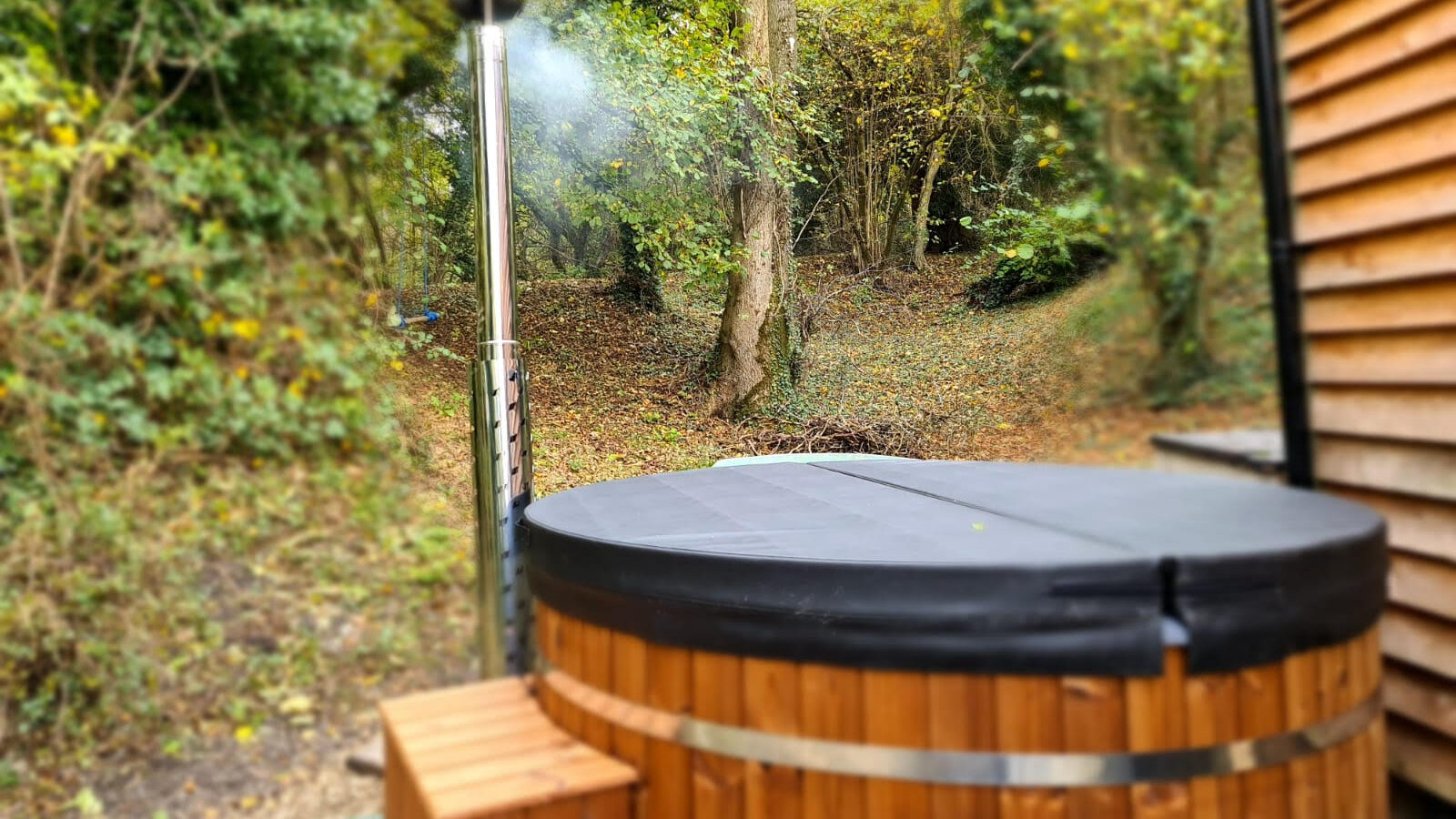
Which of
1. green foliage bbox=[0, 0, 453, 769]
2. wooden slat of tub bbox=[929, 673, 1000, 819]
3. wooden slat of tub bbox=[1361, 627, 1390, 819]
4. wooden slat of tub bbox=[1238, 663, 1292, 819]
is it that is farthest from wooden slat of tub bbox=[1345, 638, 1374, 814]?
green foliage bbox=[0, 0, 453, 769]

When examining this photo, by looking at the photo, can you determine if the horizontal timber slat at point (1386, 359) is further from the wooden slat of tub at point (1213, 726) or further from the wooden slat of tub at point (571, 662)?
the wooden slat of tub at point (571, 662)

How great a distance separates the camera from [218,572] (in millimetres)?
2898

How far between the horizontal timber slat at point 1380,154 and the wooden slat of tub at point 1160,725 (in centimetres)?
97

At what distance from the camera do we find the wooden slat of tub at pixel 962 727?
1.12m

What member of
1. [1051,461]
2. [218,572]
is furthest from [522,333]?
[1051,461]

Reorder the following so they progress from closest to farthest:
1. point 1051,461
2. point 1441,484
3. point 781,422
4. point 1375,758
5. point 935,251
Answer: point 1375,758 → point 1441,484 → point 1051,461 → point 781,422 → point 935,251

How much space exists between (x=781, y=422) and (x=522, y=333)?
1.78 metres

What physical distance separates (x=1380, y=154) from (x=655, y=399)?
15.3 ft

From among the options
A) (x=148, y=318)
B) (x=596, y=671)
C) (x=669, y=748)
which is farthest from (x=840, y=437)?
(x=669, y=748)

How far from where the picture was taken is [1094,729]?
1104mm

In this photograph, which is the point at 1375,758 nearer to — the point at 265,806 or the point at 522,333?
the point at 265,806

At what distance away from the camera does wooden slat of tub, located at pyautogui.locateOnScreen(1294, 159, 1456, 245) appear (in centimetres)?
146

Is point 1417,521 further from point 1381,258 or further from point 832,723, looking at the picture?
point 832,723

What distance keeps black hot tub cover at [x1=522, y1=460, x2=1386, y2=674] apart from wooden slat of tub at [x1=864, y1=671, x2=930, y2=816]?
30mm
